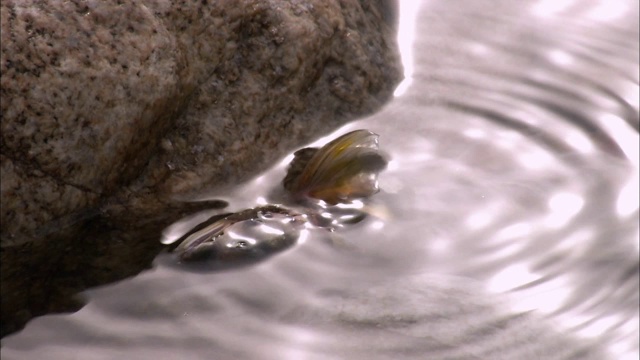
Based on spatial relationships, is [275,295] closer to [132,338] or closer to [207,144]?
[132,338]

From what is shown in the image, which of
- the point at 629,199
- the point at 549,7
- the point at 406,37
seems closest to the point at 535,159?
the point at 629,199

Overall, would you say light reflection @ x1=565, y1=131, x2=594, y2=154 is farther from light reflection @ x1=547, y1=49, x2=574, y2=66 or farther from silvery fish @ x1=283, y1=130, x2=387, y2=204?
silvery fish @ x1=283, y1=130, x2=387, y2=204

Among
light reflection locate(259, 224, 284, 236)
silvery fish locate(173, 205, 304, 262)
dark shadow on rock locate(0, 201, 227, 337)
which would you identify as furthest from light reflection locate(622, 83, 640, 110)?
dark shadow on rock locate(0, 201, 227, 337)

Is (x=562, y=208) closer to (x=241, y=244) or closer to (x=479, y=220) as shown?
(x=479, y=220)

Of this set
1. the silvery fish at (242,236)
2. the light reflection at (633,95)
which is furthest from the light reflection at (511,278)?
the light reflection at (633,95)

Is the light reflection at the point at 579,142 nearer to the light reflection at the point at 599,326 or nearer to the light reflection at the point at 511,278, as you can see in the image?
the light reflection at the point at 511,278
